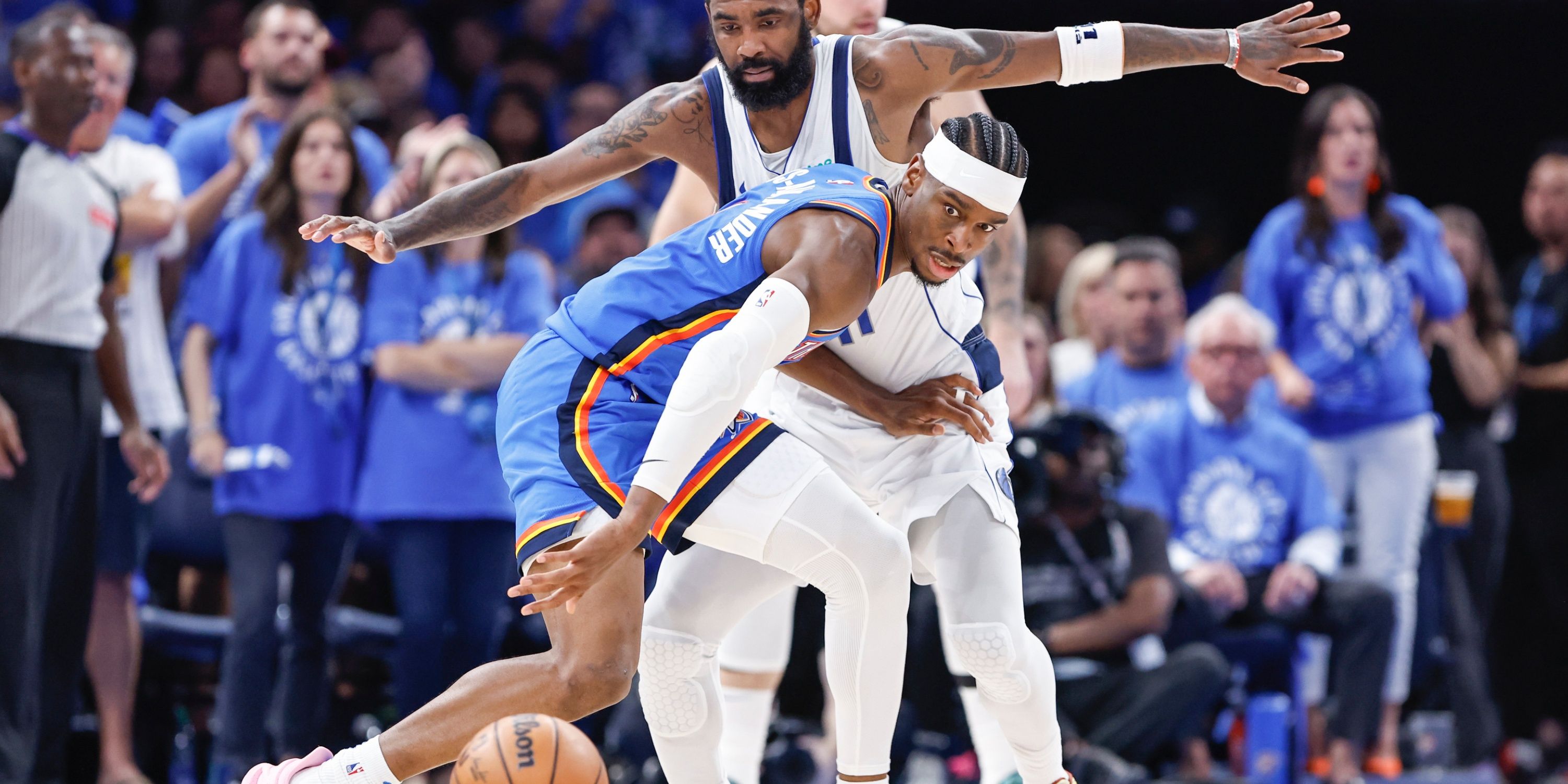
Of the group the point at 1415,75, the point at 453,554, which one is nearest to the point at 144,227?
the point at 453,554

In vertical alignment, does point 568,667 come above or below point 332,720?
above

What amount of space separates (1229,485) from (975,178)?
350cm

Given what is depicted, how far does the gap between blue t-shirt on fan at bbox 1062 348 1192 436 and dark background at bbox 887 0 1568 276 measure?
142 inches

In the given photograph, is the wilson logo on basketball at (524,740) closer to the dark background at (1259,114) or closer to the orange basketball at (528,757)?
the orange basketball at (528,757)

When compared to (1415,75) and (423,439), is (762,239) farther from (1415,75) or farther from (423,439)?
(1415,75)

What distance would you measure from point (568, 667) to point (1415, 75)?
9.98m

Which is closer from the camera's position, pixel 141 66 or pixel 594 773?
pixel 594 773

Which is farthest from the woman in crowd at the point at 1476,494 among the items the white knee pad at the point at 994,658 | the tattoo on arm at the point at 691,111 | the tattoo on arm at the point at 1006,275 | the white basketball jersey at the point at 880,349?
the tattoo on arm at the point at 691,111

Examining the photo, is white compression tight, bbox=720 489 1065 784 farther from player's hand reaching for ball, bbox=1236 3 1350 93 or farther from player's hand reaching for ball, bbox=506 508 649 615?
player's hand reaching for ball, bbox=1236 3 1350 93

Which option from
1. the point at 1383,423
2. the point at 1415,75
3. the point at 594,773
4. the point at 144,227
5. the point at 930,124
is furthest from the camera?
the point at 1415,75

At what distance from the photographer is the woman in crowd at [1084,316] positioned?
793 centimetres


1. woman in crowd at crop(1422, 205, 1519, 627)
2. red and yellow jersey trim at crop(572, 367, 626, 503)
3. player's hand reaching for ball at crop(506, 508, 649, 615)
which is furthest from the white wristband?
woman in crowd at crop(1422, 205, 1519, 627)

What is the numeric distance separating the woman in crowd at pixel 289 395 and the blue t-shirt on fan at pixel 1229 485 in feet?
9.97

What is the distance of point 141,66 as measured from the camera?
8.96 meters
